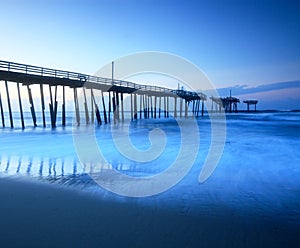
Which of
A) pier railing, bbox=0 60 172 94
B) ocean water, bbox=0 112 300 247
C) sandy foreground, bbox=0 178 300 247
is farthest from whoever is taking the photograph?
pier railing, bbox=0 60 172 94

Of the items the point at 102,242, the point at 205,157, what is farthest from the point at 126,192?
the point at 205,157

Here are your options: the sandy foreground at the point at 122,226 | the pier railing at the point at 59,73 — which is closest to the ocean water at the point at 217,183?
the sandy foreground at the point at 122,226

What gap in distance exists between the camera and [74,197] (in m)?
4.60

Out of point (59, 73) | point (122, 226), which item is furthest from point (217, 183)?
point (59, 73)

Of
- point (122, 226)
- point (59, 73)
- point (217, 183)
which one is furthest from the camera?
point (59, 73)

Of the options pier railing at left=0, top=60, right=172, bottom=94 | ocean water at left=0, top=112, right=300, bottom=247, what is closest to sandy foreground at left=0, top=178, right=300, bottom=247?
ocean water at left=0, top=112, right=300, bottom=247

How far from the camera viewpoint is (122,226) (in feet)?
11.3

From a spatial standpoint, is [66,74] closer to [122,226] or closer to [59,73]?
[59,73]

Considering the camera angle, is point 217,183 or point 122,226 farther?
point 217,183

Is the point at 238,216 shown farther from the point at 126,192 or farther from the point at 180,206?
the point at 126,192

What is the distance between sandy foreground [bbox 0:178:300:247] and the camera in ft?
9.98

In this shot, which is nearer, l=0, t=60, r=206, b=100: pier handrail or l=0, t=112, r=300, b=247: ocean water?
l=0, t=112, r=300, b=247: ocean water

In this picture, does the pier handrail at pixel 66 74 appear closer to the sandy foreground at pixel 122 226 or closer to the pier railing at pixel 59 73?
the pier railing at pixel 59 73

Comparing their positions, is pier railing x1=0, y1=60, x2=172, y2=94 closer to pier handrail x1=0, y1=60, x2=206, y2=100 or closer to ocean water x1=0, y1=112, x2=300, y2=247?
pier handrail x1=0, y1=60, x2=206, y2=100
